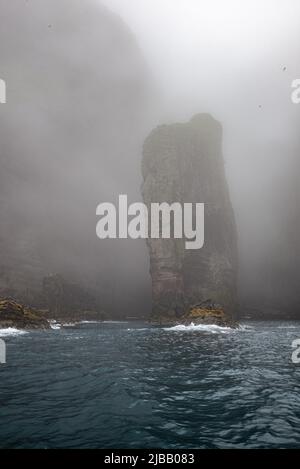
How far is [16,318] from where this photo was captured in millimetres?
62750

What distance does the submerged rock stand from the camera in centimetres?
6147

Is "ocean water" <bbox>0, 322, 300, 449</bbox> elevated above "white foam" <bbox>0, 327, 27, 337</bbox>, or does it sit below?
above

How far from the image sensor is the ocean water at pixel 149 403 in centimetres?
1130

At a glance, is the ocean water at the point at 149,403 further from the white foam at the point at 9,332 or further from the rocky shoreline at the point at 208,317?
the rocky shoreline at the point at 208,317

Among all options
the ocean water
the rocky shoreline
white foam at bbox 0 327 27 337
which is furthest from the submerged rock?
the ocean water

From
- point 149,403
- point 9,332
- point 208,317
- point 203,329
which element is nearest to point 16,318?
point 9,332

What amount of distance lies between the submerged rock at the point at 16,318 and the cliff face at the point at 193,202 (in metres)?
39.7

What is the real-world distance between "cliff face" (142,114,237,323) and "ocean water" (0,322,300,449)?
244 feet

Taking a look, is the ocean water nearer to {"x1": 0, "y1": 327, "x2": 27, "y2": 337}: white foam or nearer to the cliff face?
{"x1": 0, "y1": 327, "x2": 27, "y2": 337}: white foam

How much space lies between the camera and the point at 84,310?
15175 cm

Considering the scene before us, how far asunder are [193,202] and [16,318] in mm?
74780

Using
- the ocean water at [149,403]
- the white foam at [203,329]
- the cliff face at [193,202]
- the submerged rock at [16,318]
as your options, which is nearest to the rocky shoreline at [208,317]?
the white foam at [203,329]

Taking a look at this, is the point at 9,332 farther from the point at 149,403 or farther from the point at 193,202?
the point at 193,202
